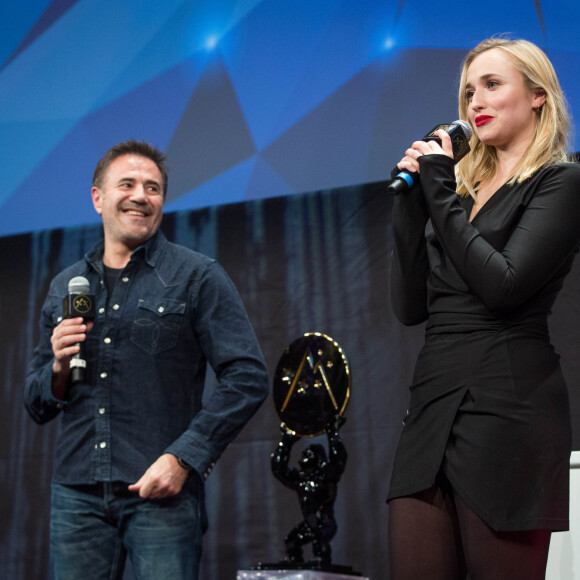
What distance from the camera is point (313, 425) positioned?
2.52m

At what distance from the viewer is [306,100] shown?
3.12 metres

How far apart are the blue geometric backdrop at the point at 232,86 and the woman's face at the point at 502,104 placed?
1192 mm

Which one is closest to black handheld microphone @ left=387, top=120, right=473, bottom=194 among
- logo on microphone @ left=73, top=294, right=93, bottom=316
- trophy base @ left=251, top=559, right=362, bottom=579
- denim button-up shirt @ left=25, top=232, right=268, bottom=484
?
denim button-up shirt @ left=25, top=232, right=268, bottom=484

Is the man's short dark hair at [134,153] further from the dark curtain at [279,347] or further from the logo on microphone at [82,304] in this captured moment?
the dark curtain at [279,347]

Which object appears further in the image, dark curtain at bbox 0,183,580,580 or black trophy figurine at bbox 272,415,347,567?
dark curtain at bbox 0,183,580,580

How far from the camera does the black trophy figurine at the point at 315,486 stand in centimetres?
236

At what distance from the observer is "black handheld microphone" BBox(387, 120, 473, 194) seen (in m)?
1.46

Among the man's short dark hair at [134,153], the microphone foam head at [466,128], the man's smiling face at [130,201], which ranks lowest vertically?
the microphone foam head at [466,128]

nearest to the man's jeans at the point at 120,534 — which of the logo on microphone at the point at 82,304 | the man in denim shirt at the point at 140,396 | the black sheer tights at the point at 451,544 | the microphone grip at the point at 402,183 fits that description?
the man in denim shirt at the point at 140,396

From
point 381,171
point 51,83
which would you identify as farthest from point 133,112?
point 381,171

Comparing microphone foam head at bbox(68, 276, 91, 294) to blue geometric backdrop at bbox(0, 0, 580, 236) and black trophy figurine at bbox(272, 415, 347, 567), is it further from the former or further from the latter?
blue geometric backdrop at bbox(0, 0, 580, 236)

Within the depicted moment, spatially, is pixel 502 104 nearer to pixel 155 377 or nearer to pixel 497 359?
pixel 497 359

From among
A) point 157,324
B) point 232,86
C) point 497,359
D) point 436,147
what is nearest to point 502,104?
point 436,147

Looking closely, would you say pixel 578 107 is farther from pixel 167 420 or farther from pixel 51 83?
pixel 51 83
